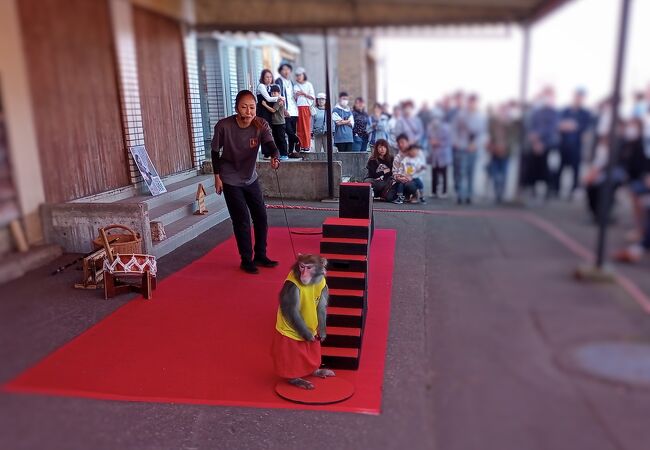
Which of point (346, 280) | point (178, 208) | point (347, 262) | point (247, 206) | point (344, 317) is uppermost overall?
point (178, 208)

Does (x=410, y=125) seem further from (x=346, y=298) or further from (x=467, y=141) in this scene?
(x=346, y=298)

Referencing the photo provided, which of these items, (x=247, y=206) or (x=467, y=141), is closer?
(x=467, y=141)

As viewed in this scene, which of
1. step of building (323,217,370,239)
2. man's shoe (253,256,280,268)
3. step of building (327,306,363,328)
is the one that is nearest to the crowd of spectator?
step of building (323,217,370,239)

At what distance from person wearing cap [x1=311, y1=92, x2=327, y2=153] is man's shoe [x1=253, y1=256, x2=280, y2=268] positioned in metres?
2.20

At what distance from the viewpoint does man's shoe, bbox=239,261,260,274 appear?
3.88m

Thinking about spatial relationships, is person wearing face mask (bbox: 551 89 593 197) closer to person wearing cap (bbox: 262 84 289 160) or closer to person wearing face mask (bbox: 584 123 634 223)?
person wearing face mask (bbox: 584 123 634 223)

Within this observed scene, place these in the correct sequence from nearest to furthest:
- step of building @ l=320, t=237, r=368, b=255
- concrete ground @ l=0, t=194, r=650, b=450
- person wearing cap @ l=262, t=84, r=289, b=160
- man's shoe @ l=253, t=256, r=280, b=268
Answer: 1. concrete ground @ l=0, t=194, r=650, b=450
2. person wearing cap @ l=262, t=84, r=289, b=160
3. step of building @ l=320, t=237, r=368, b=255
4. man's shoe @ l=253, t=256, r=280, b=268

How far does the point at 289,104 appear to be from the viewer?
143 cm

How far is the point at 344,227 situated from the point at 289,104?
0.70m

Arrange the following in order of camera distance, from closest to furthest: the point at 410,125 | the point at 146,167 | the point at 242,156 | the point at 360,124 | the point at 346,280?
the point at 146,167 → the point at 410,125 → the point at 360,124 → the point at 242,156 → the point at 346,280

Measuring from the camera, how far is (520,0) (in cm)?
76

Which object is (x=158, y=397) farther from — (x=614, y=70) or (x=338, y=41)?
(x=614, y=70)

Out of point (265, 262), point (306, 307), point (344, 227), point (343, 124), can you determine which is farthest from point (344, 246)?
point (343, 124)

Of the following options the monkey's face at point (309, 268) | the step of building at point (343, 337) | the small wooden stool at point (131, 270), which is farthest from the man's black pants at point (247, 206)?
the small wooden stool at point (131, 270)
